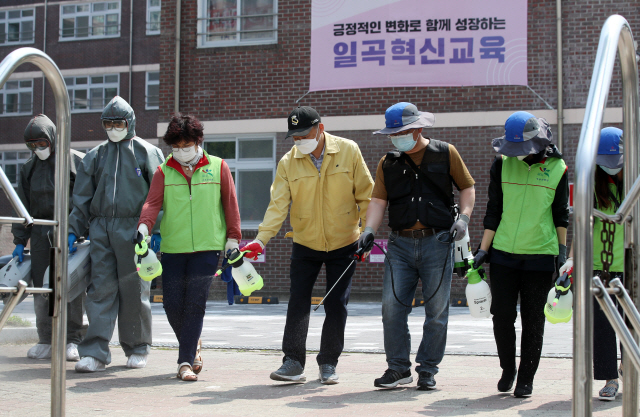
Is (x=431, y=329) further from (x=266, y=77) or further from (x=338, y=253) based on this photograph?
(x=266, y=77)

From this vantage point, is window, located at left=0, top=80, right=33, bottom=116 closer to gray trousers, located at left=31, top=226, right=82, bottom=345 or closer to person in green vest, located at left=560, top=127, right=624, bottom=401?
gray trousers, located at left=31, top=226, right=82, bottom=345

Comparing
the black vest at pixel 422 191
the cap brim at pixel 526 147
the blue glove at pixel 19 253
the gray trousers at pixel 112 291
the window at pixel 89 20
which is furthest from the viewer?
the window at pixel 89 20

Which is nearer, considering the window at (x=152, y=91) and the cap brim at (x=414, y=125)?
the cap brim at (x=414, y=125)

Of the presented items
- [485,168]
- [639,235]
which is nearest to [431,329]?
[639,235]

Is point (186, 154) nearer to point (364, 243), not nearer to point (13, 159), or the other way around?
point (364, 243)

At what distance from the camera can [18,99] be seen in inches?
1518

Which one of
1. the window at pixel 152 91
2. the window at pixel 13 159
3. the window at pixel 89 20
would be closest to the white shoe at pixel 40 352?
the window at pixel 152 91

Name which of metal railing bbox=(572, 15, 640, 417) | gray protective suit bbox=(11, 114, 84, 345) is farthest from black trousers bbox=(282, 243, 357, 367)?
metal railing bbox=(572, 15, 640, 417)

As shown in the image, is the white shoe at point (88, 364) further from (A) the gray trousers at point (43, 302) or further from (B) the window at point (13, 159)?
(B) the window at point (13, 159)

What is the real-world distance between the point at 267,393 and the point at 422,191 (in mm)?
1739

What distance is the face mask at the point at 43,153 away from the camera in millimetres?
7164

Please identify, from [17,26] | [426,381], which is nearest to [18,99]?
[17,26]

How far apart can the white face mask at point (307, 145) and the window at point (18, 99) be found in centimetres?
3503

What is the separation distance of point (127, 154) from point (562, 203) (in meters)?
3.49
